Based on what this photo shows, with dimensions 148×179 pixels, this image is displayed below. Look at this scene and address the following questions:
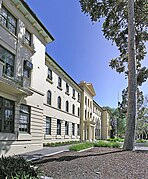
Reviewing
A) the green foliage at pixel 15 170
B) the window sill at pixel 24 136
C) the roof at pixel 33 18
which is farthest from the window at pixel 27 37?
the green foliage at pixel 15 170

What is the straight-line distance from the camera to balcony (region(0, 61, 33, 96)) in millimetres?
12789

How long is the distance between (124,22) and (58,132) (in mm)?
15124

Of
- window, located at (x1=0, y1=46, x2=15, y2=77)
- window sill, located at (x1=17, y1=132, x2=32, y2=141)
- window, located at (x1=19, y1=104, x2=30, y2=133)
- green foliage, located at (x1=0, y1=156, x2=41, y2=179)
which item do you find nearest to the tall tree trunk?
window sill, located at (x1=17, y1=132, x2=32, y2=141)

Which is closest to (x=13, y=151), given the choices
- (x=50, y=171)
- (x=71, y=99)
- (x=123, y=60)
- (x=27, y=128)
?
(x=27, y=128)

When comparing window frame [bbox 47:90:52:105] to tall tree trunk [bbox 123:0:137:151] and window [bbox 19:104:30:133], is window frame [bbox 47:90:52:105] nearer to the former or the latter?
window [bbox 19:104:30:133]

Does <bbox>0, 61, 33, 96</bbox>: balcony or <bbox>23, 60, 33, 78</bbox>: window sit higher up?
<bbox>23, 60, 33, 78</bbox>: window

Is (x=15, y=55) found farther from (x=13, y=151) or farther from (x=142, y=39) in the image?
(x=142, y=39)

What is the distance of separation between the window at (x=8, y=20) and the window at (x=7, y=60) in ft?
5.31

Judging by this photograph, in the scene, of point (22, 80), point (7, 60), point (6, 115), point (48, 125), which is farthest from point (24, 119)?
point (48, 125)

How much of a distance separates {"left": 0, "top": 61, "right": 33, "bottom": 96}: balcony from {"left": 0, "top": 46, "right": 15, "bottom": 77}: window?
0.49m

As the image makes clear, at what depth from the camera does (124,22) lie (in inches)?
835

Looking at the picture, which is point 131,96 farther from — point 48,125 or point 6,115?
point 48,125

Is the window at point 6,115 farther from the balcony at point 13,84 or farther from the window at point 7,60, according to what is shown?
the window at point 7,60

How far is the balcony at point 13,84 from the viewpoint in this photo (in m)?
12.8
